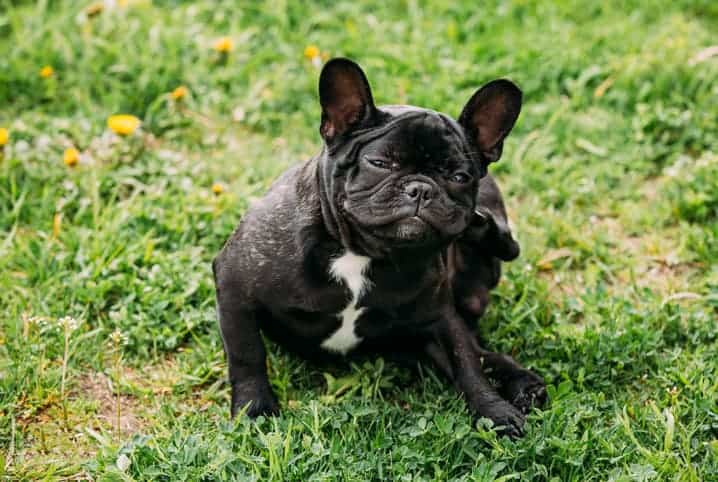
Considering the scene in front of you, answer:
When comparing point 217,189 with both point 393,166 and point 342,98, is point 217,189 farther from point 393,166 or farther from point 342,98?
point 393,166

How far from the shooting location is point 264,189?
568 cm

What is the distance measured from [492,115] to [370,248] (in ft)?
2.39

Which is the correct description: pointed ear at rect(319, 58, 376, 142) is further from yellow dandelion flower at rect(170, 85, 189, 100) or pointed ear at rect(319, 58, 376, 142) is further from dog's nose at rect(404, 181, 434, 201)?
yellow dandelion flower at rect(170, 85, 189, 100)

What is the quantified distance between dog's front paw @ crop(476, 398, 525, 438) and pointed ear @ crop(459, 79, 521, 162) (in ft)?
3.30

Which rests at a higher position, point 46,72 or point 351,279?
point 351,279

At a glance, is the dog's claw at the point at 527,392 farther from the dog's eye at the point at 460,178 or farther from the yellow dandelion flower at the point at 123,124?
the yellow dandelion flower at the point at 123,124

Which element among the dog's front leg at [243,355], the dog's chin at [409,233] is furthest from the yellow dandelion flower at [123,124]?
the dog's chin at [409,233]

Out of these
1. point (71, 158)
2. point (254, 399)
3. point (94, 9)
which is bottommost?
point (254, 399)

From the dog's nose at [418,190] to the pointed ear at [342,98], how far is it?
1.16 ft

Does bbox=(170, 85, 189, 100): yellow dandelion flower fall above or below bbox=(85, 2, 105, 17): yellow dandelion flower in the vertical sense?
below

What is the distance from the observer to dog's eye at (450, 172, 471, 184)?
3869 millimetres

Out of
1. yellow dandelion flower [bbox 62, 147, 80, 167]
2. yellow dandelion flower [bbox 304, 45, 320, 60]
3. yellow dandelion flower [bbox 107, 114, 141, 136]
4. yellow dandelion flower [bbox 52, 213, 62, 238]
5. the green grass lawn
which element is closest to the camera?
the green grass lawn

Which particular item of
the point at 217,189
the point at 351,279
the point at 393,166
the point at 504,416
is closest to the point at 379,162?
the point at 393,166

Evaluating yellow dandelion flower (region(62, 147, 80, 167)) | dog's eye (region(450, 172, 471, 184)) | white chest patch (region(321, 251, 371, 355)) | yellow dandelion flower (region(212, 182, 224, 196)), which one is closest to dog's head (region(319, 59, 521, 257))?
dog's eye (region(450, 172, 471, 184))
